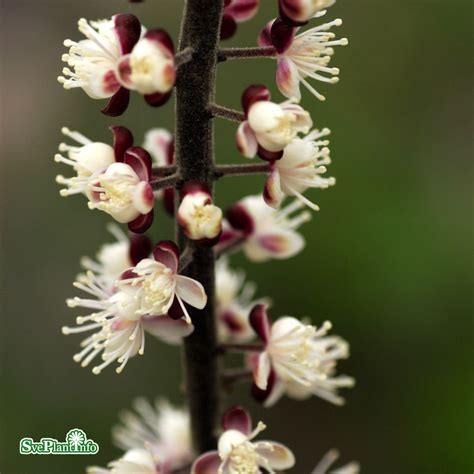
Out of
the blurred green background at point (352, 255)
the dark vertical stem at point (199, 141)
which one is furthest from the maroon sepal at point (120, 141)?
the blurred green background at point (352, 255)

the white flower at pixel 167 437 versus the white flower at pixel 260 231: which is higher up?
the white flower at pixel 260 231

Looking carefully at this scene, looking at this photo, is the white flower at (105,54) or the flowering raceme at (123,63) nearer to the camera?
the flowering raceme at (123,63)

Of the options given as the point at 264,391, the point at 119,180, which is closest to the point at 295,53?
the point at 119,180

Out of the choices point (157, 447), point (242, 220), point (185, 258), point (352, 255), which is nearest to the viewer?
point (185, 258)

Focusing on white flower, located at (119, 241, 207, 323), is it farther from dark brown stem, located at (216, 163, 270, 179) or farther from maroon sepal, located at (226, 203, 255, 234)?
maroon sepal, located at (226, 203, 255, 234)

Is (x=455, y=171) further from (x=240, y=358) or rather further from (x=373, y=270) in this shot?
(x=240, y=358)

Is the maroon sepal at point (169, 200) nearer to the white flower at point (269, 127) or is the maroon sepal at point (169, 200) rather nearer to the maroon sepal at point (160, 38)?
the white flower at point (269, 127)

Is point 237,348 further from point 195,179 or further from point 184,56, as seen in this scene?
point 184,56

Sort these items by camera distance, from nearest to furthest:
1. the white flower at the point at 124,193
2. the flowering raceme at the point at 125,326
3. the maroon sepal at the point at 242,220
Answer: the white flower at the point at 124,193, the flowering raceme at the point at 125,326, the maroon sepal at the point at 242,220
